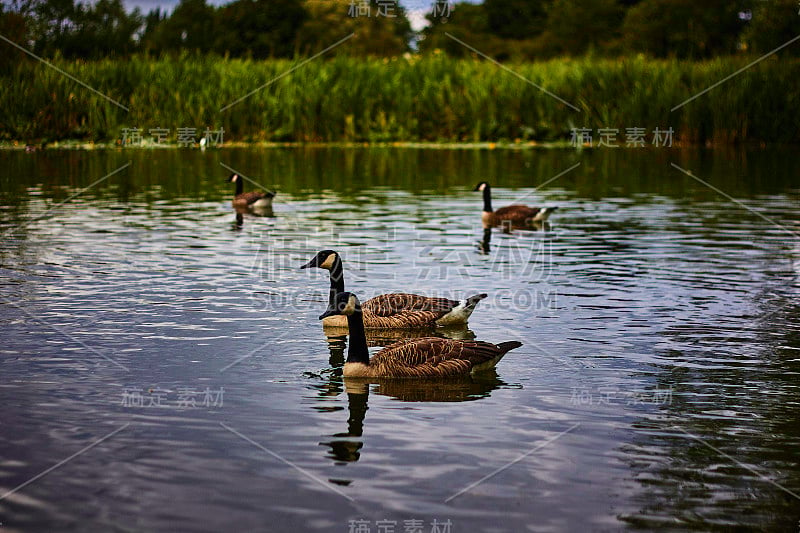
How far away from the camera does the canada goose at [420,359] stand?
10773 mm

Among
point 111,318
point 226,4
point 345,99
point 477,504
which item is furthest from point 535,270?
point 226,4

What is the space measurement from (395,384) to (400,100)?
112ft

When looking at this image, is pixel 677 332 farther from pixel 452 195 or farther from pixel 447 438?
pixel 452 195

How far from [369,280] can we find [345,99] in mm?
28207

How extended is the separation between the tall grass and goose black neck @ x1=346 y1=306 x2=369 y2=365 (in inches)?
1234

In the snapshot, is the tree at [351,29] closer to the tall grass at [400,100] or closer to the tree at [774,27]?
the tree at [774,27]

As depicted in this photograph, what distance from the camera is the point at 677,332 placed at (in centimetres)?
1275

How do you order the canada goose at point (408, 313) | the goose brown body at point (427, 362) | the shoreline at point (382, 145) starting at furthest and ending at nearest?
1. the shoreline at point (382, 145)
2. the canada goose at point (408, 313)
3. the goose brown body at point (427, 362)

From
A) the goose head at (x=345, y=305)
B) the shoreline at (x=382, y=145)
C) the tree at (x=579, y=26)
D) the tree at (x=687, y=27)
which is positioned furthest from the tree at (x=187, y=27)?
the goose head at (x=345, y=305)

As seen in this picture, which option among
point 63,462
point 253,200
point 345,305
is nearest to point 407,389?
point 345,305

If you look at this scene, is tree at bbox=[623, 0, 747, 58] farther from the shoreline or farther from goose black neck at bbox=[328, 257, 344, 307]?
goose black neck at bbox=[328, 257, 344, 307]

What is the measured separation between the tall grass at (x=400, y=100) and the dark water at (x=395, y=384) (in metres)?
18.1

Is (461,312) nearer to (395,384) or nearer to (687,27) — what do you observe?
(395,384)

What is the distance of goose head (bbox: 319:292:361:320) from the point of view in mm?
11000
